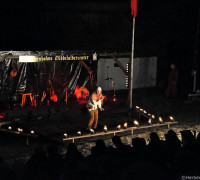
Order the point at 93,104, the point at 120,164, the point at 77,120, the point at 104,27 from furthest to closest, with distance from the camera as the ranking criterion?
the point at 104,27 → the point at 77,120 → the point at 93,104 → the point at 120,164

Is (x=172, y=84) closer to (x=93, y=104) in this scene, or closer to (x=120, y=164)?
(x=93, y=104)

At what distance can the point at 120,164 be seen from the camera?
802cm

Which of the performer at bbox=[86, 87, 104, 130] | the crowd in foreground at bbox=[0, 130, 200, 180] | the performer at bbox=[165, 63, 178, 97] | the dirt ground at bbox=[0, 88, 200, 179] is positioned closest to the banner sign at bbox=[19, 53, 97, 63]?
the dirt ground at bbox=[0, 88, 200, 179]

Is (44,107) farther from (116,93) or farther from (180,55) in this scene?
(180,55)

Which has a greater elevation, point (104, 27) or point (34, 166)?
point (104, 27)

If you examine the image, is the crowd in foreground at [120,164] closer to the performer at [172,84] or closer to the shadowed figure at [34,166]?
the shadowed figure at [34,166]

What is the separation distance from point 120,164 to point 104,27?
19.0 m

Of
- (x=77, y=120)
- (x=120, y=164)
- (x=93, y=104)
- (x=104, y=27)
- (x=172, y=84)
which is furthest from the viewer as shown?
(x=104, y=27)

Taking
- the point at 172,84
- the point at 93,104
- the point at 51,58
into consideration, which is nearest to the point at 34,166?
the point at 93,104

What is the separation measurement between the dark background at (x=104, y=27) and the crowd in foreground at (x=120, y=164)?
15121mm

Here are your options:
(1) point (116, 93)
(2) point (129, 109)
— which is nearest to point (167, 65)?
(1) point (116, 93)

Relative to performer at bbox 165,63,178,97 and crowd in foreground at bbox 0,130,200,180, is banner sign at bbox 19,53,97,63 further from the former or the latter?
crowd in foreground at bbox 0,130,200,180

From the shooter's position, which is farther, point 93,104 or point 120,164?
point 93,104

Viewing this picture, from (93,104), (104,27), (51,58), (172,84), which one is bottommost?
(93,104)
